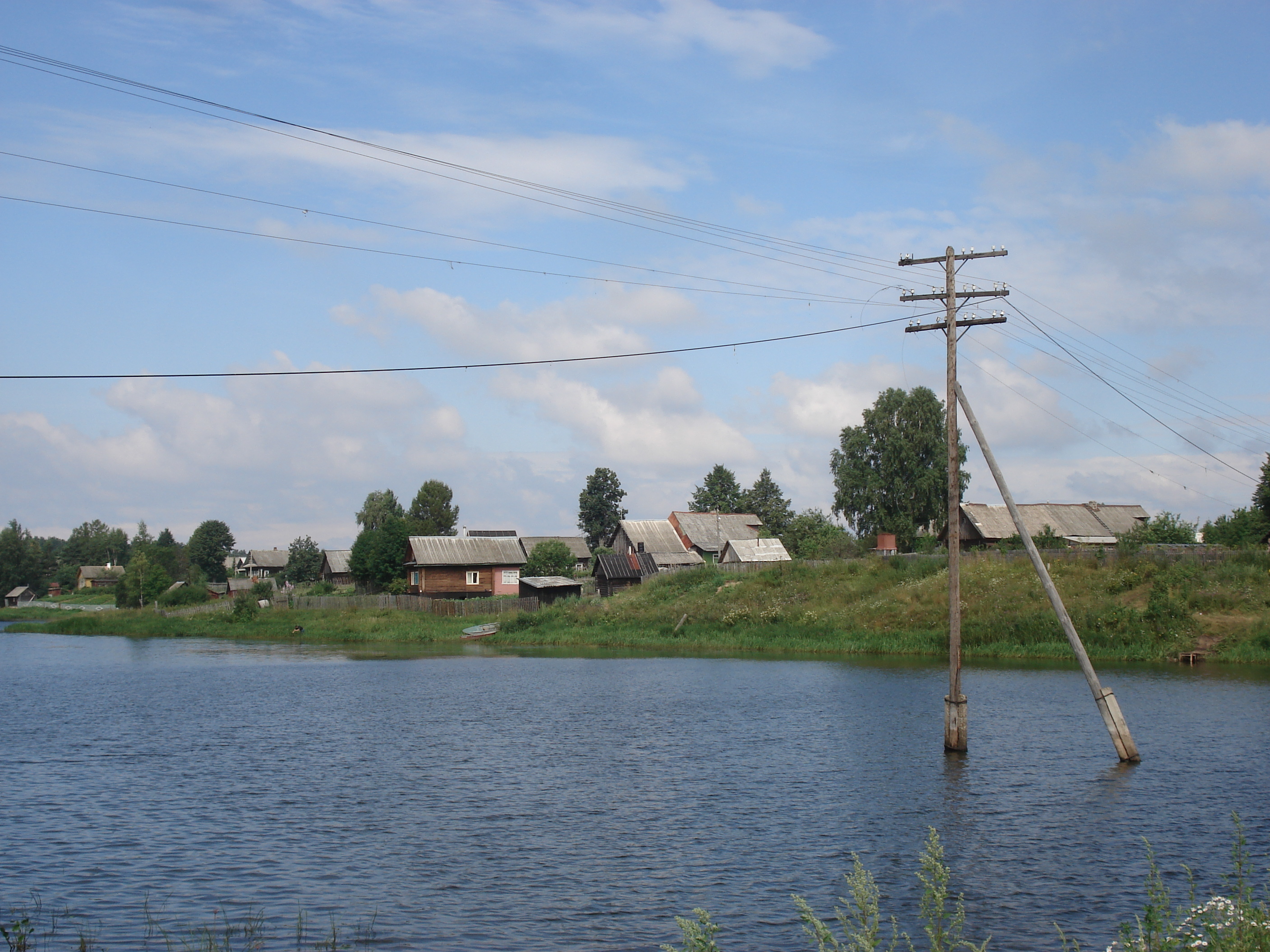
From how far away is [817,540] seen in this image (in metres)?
96.3

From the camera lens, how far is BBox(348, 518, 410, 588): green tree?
9588 cm


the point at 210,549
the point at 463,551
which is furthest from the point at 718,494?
the point at 210,549

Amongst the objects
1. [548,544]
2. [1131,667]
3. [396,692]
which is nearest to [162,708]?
[396,692]

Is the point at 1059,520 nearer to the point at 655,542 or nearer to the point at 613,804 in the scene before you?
the point at 655,542

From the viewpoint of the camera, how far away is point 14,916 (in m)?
13.9

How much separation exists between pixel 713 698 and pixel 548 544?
54024mm

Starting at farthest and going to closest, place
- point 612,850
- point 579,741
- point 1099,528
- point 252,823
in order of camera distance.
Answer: point 1099,528
point 579,741
point 252,823
point 612,850

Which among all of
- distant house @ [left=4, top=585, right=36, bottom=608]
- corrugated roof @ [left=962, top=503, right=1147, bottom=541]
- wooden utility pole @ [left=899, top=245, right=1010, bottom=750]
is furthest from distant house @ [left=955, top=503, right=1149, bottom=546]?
distant house @ [left=4, top=585, right=36, bottom=608]

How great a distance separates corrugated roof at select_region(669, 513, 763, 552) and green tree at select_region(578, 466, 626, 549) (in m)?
40.5

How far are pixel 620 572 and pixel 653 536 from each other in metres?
15.5

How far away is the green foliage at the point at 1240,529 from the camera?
65.8 meters

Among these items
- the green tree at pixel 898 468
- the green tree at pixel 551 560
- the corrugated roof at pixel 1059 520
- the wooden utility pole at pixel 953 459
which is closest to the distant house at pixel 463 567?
the green tree at pixel 551 560

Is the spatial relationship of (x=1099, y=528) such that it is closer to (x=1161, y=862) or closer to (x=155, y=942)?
(x=1161, y=862)

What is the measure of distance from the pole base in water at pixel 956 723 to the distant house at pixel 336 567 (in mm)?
100161
